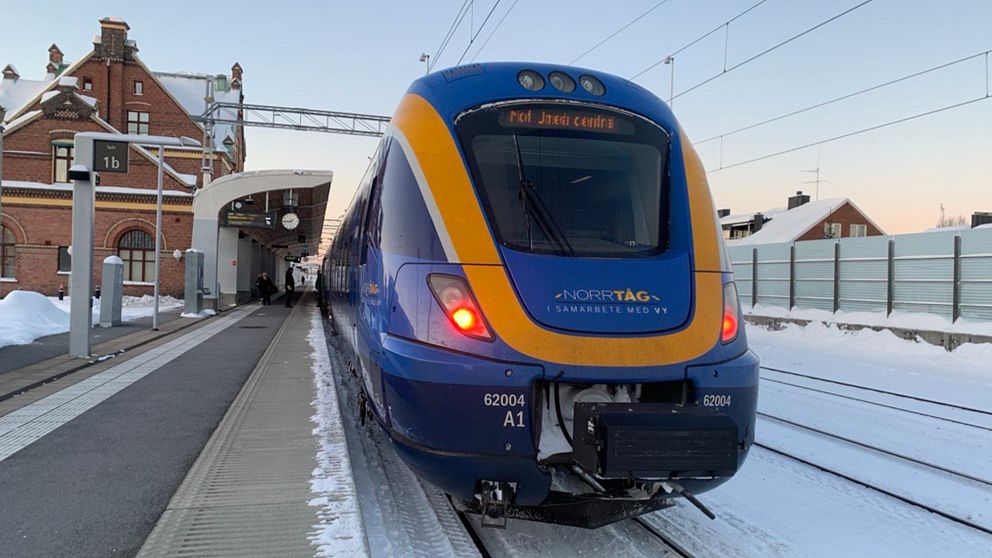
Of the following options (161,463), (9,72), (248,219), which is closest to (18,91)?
(9,72)

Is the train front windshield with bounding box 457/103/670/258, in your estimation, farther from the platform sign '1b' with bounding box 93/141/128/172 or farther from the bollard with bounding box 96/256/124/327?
the bollard with bounding box 96/256/124/327

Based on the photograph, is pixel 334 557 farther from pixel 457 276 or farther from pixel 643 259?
pixel 643 259

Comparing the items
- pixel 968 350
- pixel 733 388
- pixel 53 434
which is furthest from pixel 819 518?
pixel 968 350

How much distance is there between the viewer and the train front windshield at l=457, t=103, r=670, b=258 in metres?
3.72

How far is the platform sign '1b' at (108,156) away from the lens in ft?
35.2

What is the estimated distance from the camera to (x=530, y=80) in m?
4.10

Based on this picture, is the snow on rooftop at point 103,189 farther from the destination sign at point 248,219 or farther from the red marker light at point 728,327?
the red marker light at point 728,327

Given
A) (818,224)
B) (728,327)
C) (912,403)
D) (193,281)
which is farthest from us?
(818,224)

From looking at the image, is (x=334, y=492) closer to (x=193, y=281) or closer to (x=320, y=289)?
(x=193, y=281)

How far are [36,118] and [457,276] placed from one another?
3525 centimetres

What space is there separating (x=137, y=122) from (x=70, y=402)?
34.4 meters

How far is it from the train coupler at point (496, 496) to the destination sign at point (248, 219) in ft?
71.4

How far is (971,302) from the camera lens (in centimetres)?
1465

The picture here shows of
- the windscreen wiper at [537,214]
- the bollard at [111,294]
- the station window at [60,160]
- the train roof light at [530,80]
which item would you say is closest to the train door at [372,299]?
the windscreen wiper at [537,214]
